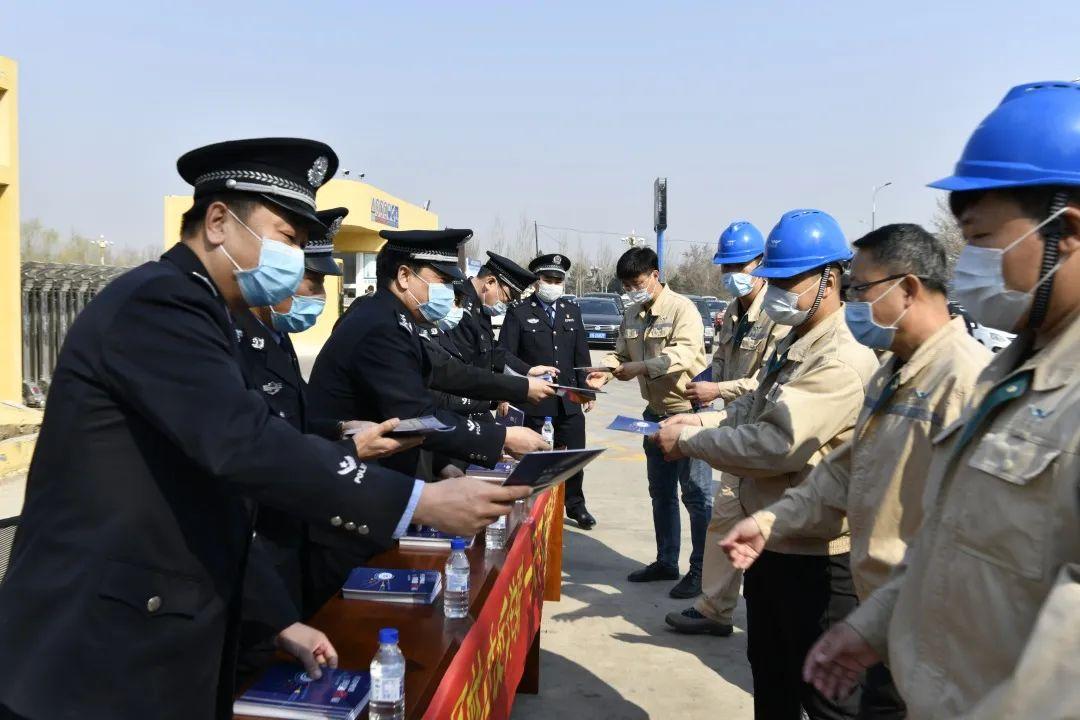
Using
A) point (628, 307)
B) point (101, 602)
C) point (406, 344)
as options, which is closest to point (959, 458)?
point (101, 602)

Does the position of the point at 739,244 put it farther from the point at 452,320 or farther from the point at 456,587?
the point at 456,587

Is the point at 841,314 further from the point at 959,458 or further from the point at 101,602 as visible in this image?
the point at 101,602

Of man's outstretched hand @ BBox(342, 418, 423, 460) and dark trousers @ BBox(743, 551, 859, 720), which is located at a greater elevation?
man's outstretched hand @ BBox(342, 418, 423, 460)

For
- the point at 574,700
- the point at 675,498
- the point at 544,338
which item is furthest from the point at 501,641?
the point at 544,338

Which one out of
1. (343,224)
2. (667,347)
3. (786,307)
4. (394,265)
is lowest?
(667,347)

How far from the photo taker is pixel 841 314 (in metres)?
3.04

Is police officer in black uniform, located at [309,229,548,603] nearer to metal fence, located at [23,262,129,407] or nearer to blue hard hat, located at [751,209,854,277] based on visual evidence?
blue hard hat, located at [751,209,854,277]

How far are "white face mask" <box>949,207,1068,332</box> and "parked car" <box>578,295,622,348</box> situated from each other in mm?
20983

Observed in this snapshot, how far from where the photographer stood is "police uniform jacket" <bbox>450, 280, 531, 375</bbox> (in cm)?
658

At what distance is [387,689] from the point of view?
1828 mm

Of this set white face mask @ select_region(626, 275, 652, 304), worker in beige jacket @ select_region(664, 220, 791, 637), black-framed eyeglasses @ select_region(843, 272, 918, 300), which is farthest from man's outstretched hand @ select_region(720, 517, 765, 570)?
white face mask @ select_region(626, 275, 652, 304)

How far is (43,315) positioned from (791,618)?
1122 centimetres

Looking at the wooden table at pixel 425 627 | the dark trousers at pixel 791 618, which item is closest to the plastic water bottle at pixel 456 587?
the wooden table at pixel 425 627

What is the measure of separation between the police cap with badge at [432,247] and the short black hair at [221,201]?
179 cm
